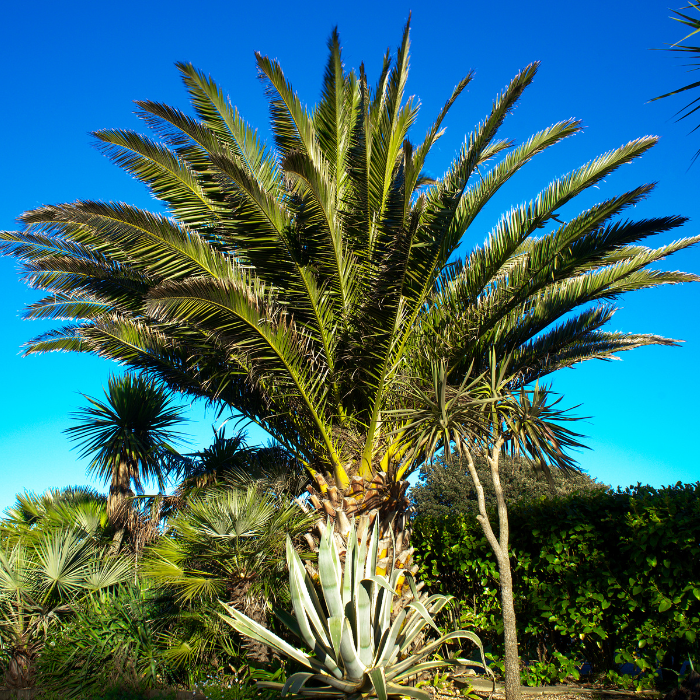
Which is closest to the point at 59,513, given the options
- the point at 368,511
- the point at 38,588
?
the point at 38,588

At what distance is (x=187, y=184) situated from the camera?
617 centimetres

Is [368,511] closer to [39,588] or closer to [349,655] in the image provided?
[349,655]

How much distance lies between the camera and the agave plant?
401 cm

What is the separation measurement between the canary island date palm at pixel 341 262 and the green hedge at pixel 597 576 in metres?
1.52

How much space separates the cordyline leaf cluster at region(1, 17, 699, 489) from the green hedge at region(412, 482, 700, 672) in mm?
1708

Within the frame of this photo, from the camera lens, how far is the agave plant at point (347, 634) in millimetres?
4012

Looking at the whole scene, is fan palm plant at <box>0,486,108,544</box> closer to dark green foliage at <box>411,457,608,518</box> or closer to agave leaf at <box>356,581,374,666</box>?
agave leaf at <box>356,581,374,666</box>

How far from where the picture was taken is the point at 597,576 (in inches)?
232

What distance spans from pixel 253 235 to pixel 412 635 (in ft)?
14.2

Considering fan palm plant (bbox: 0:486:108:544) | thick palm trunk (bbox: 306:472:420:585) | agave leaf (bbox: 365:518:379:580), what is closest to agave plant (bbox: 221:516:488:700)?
agave leaf (bbox: 365:518:379:580)

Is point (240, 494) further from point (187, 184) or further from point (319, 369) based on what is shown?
point (187, 184)

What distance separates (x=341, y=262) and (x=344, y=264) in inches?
3.2

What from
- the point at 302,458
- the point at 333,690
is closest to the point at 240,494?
the point at 302,458

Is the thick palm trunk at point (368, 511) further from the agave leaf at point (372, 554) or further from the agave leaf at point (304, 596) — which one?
the agave leaf at point (304, 596)
